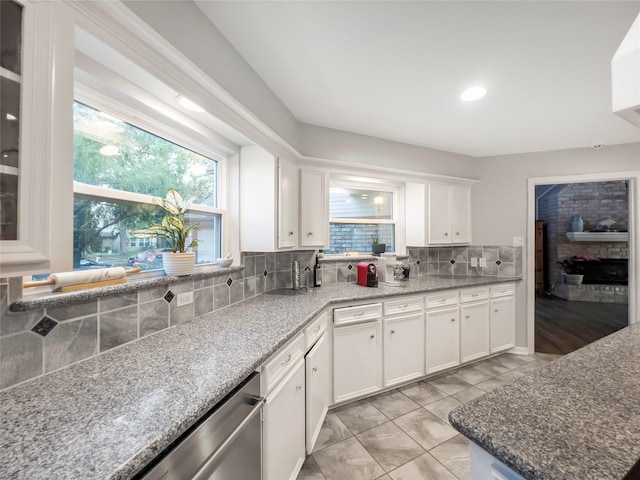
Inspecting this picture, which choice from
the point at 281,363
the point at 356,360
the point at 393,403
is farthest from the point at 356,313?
the point at 281,363

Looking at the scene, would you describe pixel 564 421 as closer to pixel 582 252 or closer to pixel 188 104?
pixel 188 104

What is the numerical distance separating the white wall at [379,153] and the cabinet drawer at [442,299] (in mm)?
1457

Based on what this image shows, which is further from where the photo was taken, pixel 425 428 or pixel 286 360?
pixel 425 428

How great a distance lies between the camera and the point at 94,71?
41.0 inches

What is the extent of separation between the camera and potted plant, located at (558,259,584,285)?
6.09 meters

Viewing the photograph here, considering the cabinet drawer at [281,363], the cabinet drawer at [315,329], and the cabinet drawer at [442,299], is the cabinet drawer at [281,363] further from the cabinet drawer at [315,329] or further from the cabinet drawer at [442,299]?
the cabinet drawer at [442,299]

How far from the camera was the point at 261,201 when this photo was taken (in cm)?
204

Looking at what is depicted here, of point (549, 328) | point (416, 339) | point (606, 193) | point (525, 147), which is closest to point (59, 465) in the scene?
point (416, 339)

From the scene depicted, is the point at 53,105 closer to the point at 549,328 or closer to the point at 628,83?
the point at 628,83

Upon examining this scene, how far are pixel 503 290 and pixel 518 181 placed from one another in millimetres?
1401

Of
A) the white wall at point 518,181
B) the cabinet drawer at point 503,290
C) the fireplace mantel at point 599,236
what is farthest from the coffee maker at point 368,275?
the fireplace mantel at point 599,236

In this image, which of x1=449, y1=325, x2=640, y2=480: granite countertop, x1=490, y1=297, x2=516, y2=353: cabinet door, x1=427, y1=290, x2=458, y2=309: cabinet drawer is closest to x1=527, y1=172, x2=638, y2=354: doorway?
x1=490, y1=297, x2=516, y2=353: cabinet door

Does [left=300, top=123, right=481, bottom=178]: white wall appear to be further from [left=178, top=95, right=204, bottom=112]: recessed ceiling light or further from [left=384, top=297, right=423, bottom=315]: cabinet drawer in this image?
[left=384, top=297, right=423, bottom=315]: cabinet drawer

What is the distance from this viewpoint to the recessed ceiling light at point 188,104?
1.29m
